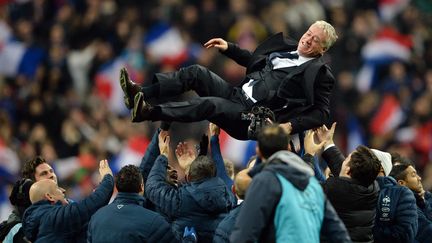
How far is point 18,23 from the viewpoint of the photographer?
55.7 ft

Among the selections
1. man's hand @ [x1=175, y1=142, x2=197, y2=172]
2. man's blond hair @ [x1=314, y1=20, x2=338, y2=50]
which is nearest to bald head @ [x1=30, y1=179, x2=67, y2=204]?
man's hand @ [x1=175, y1=142, x2=197, y2=172]

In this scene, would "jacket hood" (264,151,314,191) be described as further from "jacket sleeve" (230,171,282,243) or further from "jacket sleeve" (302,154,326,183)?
"jacket sleeve" (302,154,326,183)

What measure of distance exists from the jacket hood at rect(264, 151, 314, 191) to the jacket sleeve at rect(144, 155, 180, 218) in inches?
60.2

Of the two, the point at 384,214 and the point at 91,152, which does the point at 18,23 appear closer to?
the point at 91,152

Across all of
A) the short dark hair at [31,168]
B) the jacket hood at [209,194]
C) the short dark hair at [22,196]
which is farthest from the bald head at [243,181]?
the short dark hair at [31,168]

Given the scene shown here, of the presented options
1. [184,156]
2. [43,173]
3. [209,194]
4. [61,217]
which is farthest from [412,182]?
[43,173]

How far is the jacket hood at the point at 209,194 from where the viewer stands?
8203 millimetres

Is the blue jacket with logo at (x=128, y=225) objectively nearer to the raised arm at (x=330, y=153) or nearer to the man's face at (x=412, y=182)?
the raised arm at (x=330, y=153)

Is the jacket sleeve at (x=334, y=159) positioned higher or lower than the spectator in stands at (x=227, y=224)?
higher

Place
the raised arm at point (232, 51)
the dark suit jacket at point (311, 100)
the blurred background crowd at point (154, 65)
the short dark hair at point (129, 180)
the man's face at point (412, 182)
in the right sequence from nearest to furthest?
the short dark hair at point (129, 180), the dark suit jacket at point (311, 100), the man's face at point (412, 182), the raised arm at point (232, 51), the blurred background crowd at point (154, 65)

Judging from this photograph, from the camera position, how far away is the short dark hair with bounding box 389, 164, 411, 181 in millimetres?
8602

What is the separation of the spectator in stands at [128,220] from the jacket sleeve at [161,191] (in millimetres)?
161

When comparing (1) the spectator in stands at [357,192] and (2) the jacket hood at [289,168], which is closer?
(2) the jacket hood at [289,168]

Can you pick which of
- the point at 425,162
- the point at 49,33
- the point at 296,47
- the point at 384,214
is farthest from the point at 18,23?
the point at 384,214
